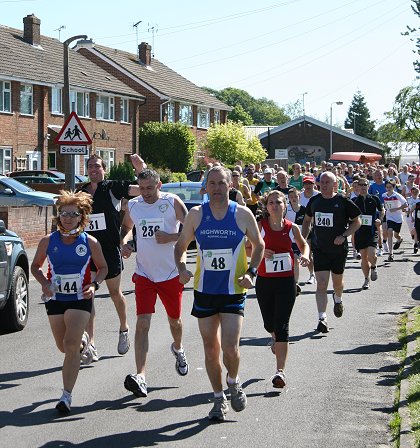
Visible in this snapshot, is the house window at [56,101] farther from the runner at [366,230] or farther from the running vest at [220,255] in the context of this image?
the running vest at [220,255]

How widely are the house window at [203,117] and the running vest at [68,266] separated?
64688 mm

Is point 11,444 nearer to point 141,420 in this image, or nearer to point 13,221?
point 141,420

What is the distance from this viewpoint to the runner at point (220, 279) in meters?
7.96

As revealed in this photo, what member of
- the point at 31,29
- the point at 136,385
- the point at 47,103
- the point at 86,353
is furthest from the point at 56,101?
the point at 136,385

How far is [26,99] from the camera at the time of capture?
47.4m

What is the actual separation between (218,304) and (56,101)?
43.6 meters

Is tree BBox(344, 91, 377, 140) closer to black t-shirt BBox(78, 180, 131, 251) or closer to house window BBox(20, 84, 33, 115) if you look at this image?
house window BBox(20, 84, 33, 115)

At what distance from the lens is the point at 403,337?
39.7 feet

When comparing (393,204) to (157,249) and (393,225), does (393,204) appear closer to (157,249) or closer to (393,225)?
(393,225)

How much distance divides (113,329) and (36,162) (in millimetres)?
35938

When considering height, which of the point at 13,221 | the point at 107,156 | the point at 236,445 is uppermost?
the point at 107,156

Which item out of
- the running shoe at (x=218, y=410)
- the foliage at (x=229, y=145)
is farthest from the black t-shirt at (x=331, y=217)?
the foliage at (x=229, y=145)

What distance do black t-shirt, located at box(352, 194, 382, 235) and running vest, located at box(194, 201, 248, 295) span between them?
9716 mm

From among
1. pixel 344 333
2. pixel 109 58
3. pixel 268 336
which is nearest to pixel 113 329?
pixel 268 336
